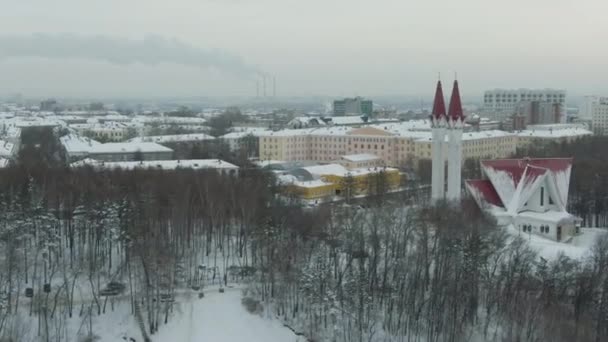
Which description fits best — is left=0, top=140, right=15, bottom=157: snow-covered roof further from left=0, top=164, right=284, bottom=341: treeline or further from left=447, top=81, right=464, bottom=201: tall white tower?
left=447, top=81, right=464, bottom=201: tall white tower

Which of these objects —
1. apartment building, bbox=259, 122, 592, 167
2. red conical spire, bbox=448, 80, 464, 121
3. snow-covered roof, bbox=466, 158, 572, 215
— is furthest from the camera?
apartment building, bbox=259, 122, 592, 167

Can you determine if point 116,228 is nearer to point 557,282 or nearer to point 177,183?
point 177,183

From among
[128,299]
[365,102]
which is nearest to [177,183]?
[128,299]

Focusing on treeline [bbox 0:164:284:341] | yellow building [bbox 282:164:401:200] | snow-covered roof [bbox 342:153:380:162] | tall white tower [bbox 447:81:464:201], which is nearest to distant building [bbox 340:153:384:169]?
snow-covered roof [bbox 342:153:380:162]

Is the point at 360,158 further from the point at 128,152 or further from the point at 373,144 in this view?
the point at 128,152

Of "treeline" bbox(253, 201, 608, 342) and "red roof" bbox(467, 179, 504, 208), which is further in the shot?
"red roof" bbox(467, 179, 504, 208)

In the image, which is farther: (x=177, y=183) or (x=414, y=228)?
(x=177, y=183)

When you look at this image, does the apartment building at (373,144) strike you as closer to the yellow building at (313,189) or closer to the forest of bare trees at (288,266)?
the yellow building at (313,189)
